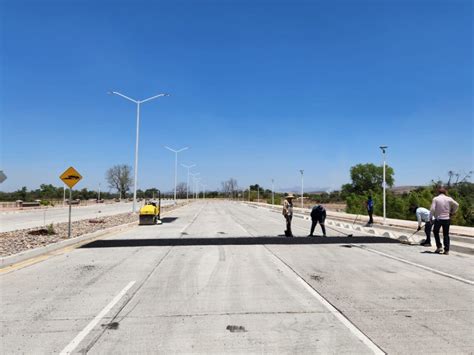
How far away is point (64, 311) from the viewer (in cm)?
632

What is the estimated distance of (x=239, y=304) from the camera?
6.64 metres

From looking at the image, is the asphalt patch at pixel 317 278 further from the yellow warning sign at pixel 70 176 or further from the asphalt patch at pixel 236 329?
the yellow warning sign at pixel 70 176

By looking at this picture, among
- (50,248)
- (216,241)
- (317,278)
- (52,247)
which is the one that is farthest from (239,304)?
(216,241)

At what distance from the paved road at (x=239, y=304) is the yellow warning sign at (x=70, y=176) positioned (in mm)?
4954

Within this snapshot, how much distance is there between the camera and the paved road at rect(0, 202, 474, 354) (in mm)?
4969

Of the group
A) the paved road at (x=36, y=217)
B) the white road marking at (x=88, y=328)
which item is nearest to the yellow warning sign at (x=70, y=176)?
the paved road at (x=36, y=217)

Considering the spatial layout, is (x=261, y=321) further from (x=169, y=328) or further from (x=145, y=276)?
(x=145, y=276)

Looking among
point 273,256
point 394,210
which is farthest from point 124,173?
point 273,256

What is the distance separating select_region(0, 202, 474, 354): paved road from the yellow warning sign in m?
4.95

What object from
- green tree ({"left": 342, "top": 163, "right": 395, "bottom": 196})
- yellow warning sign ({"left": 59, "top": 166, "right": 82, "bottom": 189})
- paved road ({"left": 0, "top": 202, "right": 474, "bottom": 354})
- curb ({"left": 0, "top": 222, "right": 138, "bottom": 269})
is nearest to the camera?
paved road ({"left": 0, "top": 202, "right": 474, "bottom": 354})

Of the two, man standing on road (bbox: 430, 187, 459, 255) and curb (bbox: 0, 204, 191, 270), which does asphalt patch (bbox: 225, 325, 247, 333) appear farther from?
man standing on road (bbox: 430, 187, 459, 255)

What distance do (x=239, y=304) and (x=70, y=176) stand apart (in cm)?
1189

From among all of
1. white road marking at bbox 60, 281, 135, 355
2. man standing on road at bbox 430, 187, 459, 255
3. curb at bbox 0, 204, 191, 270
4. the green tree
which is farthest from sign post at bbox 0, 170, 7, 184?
the green tree

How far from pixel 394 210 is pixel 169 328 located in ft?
132
